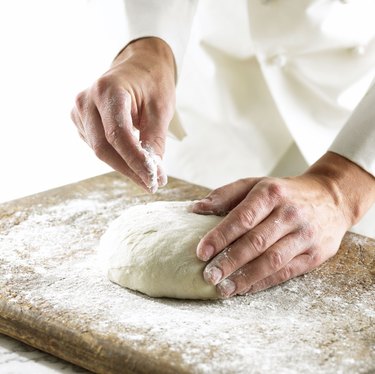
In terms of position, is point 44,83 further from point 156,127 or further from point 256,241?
point 256,241

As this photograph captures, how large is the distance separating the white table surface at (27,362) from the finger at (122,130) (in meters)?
0.45

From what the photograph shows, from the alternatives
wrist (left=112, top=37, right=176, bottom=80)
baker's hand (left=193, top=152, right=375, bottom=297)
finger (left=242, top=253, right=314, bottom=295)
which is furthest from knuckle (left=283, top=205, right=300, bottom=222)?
wrist (left=112, top=37, right=176, bottom=80)

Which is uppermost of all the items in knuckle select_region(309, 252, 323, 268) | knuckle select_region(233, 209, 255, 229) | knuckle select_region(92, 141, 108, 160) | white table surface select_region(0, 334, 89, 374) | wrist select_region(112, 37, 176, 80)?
wrist select_region(112, 37, 176, 80)

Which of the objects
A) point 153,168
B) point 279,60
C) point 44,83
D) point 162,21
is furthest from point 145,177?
point 44,83

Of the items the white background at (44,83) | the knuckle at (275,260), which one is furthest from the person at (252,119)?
the white background at (44,83)

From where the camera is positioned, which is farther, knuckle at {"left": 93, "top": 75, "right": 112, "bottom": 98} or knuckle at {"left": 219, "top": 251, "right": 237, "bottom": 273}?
knuckle at {"left": 93, "top": 75, "right": 112, "bottom": 98}

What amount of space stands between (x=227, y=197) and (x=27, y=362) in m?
0.63

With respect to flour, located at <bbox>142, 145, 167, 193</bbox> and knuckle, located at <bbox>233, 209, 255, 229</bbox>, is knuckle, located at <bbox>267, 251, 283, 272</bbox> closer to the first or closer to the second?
knuckle, located at <bbox>233, 209, 255, 229</bbox>

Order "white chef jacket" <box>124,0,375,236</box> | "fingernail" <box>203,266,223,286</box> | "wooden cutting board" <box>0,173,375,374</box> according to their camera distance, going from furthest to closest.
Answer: "white chef jacket" <box>124,0,375,236</box> < "fingernail" <box>203,266,223,286</box> < "wooden cutting board" <box>0,173,375,374</box>

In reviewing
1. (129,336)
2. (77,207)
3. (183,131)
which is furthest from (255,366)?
(183,131)

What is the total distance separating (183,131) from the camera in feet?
8.03

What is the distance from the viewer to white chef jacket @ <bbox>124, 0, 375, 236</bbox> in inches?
89.0

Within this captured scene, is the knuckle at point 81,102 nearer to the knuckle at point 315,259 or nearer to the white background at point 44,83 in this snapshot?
the knuckle at point 315,259

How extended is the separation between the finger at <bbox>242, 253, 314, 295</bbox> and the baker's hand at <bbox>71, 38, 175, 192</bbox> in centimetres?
33
